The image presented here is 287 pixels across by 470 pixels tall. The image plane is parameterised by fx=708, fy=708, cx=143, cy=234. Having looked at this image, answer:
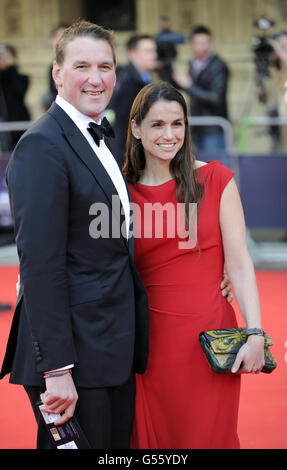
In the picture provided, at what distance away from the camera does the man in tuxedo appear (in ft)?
6.97

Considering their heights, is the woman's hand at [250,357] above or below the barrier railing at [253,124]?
below

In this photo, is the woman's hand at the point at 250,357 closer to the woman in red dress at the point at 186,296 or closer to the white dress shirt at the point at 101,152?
the woman in red dress at the point at 186,296

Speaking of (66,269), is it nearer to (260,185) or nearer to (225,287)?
(225,287)

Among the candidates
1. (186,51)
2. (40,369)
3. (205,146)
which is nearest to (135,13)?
(186,51)

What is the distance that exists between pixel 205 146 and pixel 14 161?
582 centimetres

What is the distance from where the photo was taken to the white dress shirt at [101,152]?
2.30 metres

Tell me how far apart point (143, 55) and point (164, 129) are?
12.0ft

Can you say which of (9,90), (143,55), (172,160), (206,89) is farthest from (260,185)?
(172,160)

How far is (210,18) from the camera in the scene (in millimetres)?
12836

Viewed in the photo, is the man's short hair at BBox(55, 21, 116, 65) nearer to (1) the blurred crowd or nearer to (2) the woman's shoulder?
(2) the woman's shoulder

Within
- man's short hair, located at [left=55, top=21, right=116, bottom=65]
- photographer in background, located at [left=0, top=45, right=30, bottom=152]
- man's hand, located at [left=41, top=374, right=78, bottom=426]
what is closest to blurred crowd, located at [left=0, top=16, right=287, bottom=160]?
photographer in background, located at [left=0, top=45, right=30, bottom=152]

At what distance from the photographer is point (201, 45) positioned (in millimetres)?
8047

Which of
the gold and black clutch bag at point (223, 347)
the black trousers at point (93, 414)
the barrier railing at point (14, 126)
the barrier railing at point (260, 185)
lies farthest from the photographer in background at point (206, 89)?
the black trousers at point (93, 414)

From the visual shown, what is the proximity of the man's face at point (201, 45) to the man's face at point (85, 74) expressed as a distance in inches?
235
